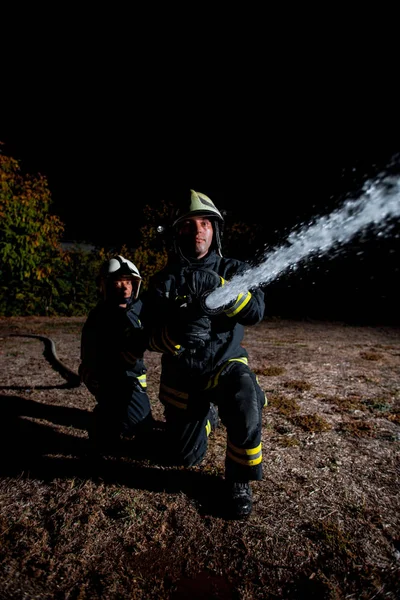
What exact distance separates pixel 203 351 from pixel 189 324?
1.54ft

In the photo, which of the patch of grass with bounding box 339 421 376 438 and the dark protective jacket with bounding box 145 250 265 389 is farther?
the patch of grass with bounding box 339 421 376 438

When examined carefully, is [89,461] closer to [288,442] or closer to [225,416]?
[225,416]

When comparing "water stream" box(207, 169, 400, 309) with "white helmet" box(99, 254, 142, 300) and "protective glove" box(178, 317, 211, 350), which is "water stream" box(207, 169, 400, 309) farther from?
"white helmet" box(99, 254, 142, 300)

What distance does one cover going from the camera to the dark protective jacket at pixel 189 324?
2.38 m

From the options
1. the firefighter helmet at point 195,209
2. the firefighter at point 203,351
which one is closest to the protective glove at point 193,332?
the firefighter at point 203,351

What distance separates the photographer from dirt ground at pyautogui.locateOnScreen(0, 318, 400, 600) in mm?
1762

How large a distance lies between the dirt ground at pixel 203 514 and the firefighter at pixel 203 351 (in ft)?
0.92

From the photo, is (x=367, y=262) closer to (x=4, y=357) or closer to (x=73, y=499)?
(x=4, y=357)

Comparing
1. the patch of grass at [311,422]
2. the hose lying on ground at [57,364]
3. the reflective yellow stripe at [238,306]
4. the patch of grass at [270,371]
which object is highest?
the reflective yellow stripe at [238,306]

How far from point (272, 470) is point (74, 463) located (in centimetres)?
170

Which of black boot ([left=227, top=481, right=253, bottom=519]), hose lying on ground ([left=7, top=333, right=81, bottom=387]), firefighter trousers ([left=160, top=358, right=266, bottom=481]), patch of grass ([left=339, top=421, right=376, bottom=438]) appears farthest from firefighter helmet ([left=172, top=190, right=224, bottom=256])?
hose lying on ground ([left=7, top=333, right=81, bottom=387])

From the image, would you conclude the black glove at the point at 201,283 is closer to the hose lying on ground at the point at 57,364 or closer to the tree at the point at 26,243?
the hose lying on ground at the point at 57,364

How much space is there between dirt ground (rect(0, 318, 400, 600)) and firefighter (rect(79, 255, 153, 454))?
0.24m

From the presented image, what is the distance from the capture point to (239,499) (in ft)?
7.35
